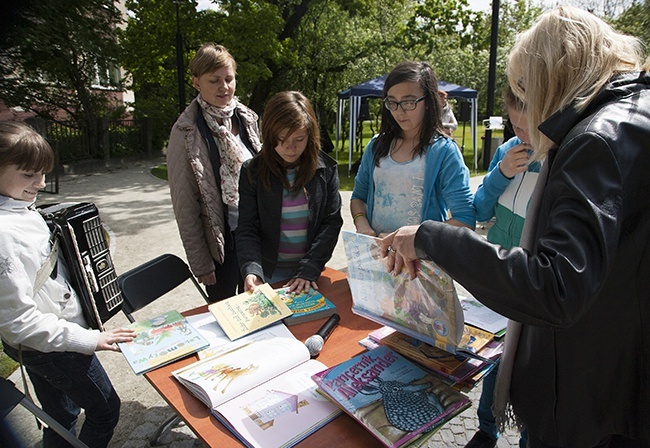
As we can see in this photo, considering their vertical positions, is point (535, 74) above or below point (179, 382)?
above

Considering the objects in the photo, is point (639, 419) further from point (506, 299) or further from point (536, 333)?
point (506, 299)

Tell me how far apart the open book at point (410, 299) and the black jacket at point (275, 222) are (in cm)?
61

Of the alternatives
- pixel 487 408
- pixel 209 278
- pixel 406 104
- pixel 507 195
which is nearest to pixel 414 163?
pixel 406 104

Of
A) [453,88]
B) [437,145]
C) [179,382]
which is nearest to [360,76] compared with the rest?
[453,88]

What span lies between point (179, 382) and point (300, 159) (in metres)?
1.15

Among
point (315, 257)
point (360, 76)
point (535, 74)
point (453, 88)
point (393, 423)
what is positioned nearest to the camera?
point (535, 74)

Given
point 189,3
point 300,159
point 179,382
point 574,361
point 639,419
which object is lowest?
point 179,382

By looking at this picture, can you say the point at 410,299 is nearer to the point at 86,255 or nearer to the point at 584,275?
the point at 584,275

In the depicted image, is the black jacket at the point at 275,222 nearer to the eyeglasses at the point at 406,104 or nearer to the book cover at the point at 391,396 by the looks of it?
the eyeglasses at the point at 406,104

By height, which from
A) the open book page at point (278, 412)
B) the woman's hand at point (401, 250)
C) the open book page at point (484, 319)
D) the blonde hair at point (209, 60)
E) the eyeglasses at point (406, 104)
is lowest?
the open book page at point (278, 412)

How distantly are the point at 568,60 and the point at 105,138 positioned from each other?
13913mm

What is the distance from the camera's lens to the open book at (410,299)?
3.89 feet

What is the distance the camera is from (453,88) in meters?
10.9

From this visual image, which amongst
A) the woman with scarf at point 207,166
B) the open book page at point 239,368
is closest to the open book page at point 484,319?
the open book page at point 239,368
